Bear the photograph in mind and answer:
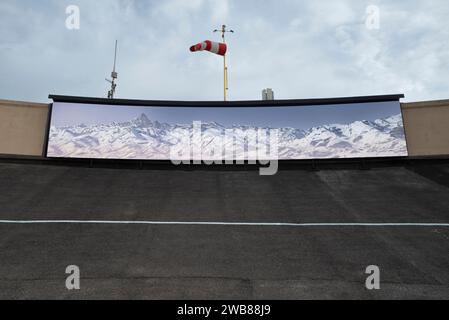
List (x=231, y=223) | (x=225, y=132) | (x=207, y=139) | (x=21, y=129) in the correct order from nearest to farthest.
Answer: (x=231, y=223) → (x=21, y=129) → (x=207, y=139) → (x=225, y=132)

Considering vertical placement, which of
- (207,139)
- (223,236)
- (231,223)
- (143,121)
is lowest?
(223,236)

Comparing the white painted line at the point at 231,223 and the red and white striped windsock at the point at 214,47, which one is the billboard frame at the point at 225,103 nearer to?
the white painted line at the point at 231,223

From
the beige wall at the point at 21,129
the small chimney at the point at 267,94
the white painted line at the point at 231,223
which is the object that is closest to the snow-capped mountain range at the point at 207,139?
the beige wall at the point at 21,129

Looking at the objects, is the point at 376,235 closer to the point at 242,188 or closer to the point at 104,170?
the point at 242,188

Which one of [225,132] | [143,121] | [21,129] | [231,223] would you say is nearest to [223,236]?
[231,223]

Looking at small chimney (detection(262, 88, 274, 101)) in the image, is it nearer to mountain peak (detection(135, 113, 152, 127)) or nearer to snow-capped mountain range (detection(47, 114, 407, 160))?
snow-capped mountain range (detection(47, 114, 407, 160))

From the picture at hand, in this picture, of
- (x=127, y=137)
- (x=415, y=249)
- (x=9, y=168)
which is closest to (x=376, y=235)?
(x=415, y=249)

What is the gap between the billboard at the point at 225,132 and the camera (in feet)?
49.0

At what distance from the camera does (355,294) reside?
212 inches

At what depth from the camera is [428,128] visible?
15.1m

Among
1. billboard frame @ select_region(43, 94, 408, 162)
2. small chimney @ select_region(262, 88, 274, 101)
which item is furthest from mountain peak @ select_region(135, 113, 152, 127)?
→ small chimney @ select_region(262, 88, 274, 101)

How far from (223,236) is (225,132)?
7.93 metres

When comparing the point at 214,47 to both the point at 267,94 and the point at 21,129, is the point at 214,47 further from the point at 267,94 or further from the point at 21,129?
the point at 21,129

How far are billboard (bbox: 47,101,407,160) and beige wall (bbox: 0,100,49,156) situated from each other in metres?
0.79
